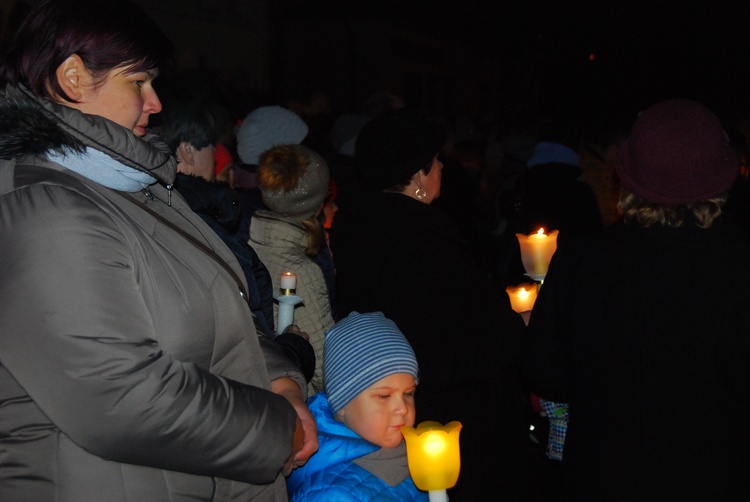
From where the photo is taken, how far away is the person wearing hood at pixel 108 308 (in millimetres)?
1406

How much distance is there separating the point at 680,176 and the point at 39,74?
1.61 m

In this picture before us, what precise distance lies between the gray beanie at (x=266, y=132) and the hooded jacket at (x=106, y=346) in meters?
2.94

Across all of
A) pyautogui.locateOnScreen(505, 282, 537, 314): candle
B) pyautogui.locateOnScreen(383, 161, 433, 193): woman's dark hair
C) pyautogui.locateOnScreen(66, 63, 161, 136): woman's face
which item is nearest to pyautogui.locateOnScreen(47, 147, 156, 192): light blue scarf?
pyautogui.locateOnScreen(66, 63, 161, 136): woman's face

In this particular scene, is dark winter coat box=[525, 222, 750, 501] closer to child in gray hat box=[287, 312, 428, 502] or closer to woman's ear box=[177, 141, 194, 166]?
child in gray hat box=[287, 312, 428, 502]

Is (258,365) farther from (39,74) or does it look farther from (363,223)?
(363,223)

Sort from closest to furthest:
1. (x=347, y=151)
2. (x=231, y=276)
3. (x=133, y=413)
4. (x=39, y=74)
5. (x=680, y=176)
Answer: (x=133, y=413), (x=39, y=74), (x=231, y=276), (x=680, y=176), (x=347, y=151)

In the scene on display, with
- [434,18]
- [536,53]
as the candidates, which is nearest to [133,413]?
[434,18]

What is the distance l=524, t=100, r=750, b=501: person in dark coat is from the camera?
205 centimetres

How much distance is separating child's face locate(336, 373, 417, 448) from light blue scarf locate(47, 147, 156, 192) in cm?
96

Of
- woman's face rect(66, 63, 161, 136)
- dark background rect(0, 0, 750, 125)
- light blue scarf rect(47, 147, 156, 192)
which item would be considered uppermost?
dark background rect(0, 0, 750, 125)

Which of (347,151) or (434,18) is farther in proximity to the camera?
(434,18)

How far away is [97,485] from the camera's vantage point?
4.92ft

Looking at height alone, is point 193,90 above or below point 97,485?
above

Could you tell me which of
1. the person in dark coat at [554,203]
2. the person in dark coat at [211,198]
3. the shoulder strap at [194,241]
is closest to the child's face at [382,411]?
the person in dark coat at [211,198]
